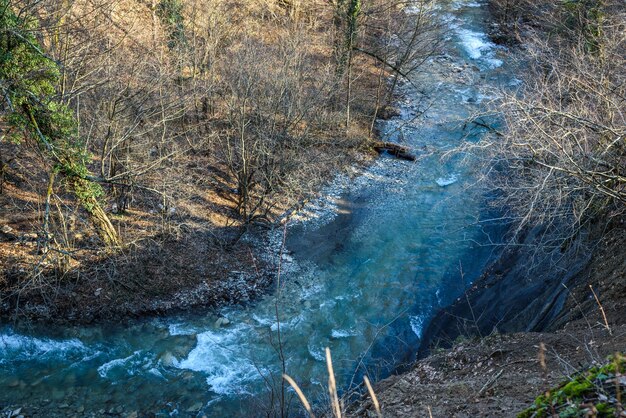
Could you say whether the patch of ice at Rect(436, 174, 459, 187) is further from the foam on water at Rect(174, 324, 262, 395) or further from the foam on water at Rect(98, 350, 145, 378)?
the foam on water at Rect(98, 350, 145, 378)

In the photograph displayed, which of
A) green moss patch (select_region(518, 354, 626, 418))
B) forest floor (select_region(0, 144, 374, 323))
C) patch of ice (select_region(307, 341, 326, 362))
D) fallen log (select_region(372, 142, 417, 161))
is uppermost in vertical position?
green moss patch (select_region(518, 354, 626, 418))

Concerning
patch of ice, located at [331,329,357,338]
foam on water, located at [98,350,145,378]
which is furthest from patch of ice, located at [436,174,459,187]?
foam on water, located at [98,350,145,378]

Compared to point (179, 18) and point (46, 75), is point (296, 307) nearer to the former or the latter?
point (46, 75)

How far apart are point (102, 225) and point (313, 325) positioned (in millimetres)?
6114

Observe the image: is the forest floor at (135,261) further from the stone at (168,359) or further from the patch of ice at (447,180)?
the patch of ice at (447,180)

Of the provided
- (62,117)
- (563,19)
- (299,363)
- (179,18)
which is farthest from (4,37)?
(563,19)

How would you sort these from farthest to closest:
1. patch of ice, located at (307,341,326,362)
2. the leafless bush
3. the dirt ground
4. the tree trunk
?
the tree trunk, patch of ice, located at (307,341,326,362), the leafless bush, the dirt ground

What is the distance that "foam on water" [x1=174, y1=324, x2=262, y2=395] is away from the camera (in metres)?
11.9

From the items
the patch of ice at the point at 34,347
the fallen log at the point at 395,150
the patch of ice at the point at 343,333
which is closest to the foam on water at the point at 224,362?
the patch of ice at the point at 343,333

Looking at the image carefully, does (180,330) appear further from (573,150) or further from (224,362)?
(573,150)

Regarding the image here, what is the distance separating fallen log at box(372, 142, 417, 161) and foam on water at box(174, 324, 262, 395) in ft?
34.6

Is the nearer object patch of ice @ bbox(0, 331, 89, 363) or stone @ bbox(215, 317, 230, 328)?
patch of ice @ bbox(0, 331, 89, 363)

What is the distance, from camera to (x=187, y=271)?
14.7 metres

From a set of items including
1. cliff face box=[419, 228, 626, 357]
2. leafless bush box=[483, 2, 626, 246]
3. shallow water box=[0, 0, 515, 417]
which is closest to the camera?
leafless bush box=[483, 2, 626, 246]
